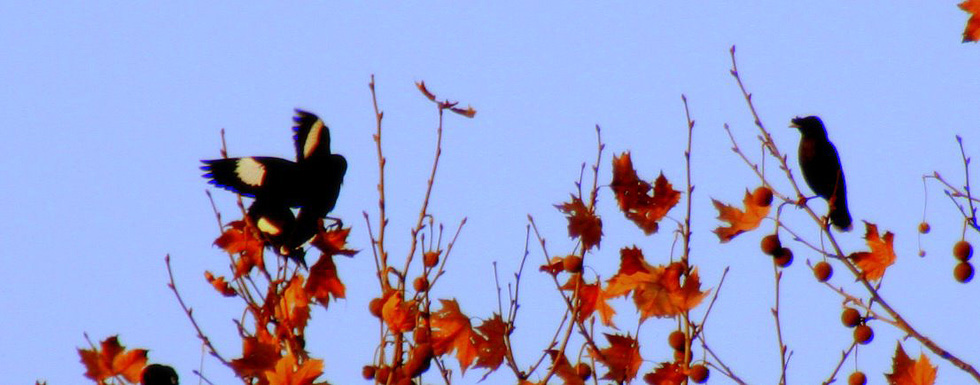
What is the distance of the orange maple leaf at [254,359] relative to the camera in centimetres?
313

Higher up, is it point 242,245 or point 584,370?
point 242,245

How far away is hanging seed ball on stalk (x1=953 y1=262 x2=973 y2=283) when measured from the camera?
3676mm

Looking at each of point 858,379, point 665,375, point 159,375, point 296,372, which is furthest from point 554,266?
point 159,375

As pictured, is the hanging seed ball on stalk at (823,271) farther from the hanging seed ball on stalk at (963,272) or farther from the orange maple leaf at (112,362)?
the orange maple leaf at (112,362)

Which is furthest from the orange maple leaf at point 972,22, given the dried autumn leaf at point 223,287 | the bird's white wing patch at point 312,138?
the bird's white wing patch at point 312,138

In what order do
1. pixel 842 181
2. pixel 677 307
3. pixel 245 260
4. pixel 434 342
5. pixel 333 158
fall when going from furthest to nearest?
1. pixel 842 181
2. pixel 333 158
3. pixel 245 260
4. pixel 434 342
5. pixel 677 307

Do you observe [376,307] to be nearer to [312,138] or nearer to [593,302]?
[593,302]

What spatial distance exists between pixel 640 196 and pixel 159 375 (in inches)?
64.6

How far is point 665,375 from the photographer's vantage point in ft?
10.5

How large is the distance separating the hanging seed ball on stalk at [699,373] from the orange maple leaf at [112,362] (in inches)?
67.2

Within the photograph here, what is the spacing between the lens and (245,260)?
142 inches

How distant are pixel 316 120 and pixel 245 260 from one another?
4.80ft

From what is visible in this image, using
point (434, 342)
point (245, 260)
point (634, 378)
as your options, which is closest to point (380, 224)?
point (434, 342)

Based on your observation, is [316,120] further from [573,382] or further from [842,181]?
[842,181]
